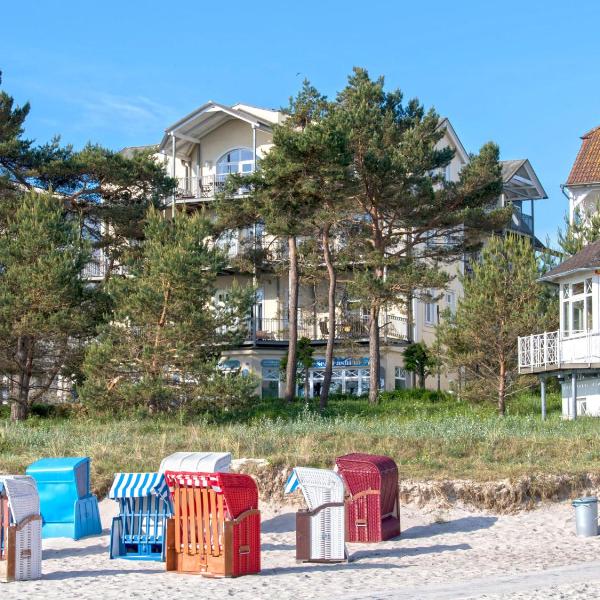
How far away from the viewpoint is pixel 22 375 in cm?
3778

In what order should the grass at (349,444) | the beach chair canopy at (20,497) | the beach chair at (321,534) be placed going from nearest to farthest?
the beach chair canopy at (20,497)
the beach chair at (321,534)
the grass at (349,444)

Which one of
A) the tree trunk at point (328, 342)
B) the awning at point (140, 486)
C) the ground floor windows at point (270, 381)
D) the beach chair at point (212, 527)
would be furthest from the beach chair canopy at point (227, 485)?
the ground floor windows at point (270, 381)

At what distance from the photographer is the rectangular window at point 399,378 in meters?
49.9

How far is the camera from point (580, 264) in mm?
33438

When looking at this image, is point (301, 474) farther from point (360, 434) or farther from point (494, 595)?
point (360, 434)

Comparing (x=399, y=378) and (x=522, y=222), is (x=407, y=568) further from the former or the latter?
(x=522, y=222)

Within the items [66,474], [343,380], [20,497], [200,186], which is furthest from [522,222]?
[20,497]

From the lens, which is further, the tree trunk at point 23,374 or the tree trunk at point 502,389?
the tree trunk at point 23,374

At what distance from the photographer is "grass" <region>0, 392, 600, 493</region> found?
21875 millimetres

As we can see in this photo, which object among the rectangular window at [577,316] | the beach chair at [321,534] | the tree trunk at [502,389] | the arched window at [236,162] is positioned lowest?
the beach chair at [321,534]

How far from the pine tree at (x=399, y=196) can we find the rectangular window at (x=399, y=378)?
23.1ft

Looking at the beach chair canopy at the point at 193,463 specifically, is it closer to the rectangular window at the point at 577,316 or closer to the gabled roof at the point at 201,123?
the rectangular window at the point at 577,316

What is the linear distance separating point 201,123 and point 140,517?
37.7m

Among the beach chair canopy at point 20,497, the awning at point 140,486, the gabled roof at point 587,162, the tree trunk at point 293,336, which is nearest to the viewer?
the beach chair canopy at point 20,497
